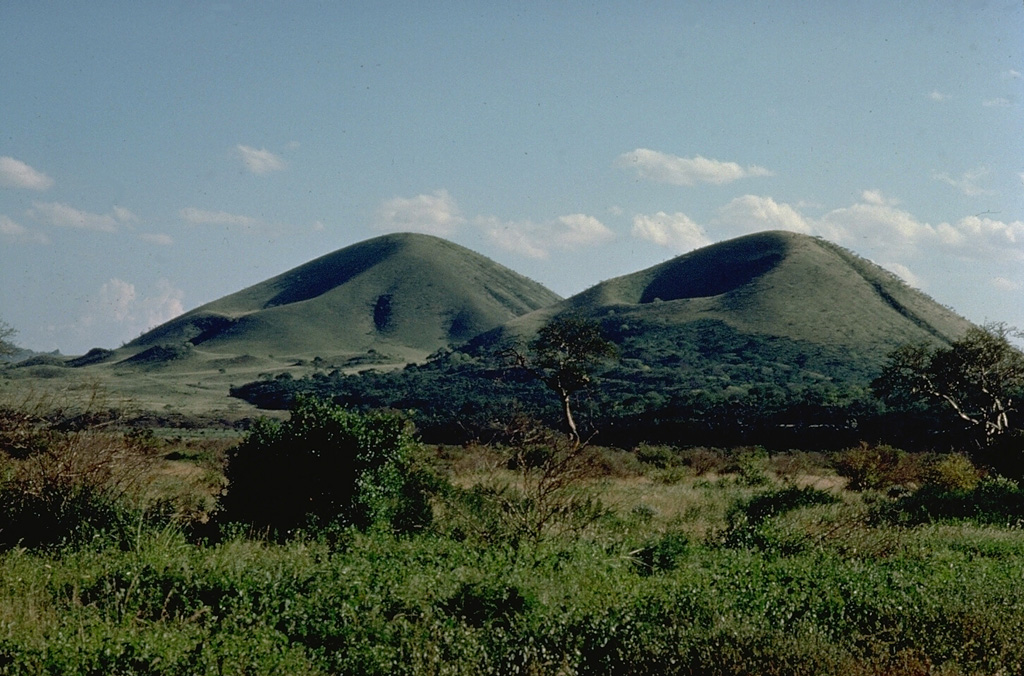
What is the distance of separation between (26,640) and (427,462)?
10.6 metres

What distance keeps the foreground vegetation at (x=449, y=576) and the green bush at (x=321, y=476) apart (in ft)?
0.14

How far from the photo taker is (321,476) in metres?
14.0

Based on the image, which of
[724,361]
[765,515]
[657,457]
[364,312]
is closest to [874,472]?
[765,515]

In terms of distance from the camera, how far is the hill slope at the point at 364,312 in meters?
146

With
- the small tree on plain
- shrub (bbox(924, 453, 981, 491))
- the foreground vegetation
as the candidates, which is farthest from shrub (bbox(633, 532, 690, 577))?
the small tree on plain

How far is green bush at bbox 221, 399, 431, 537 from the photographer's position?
539 inches

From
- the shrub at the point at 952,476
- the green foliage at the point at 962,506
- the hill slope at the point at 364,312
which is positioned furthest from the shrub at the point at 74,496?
the hill slope at the point at 364,312

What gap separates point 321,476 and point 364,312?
150561mm

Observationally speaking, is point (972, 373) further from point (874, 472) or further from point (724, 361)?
point (724, 361)

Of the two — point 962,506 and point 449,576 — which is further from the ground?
point 449,576

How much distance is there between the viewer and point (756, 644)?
717 cm

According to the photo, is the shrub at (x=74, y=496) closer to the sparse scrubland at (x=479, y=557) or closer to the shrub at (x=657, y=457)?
the sparse scrubland at (x=479, y=557)

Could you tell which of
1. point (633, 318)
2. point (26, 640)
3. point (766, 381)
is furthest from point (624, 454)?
point (633, 318)

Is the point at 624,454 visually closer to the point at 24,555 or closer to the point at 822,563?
the point at 822,563
